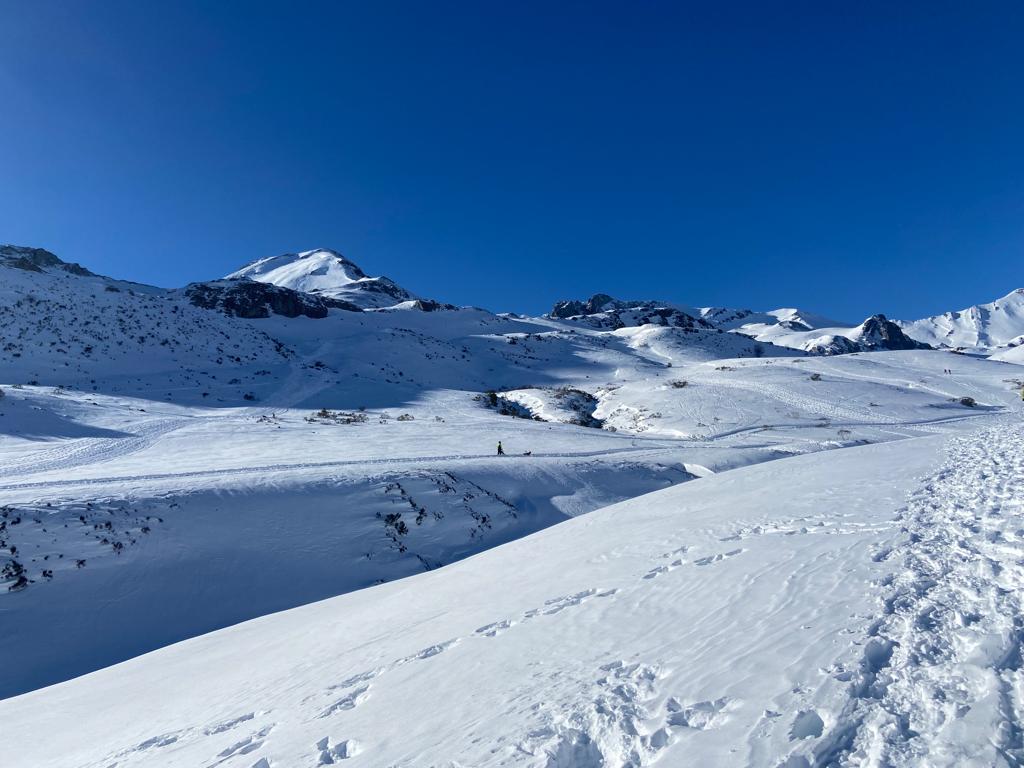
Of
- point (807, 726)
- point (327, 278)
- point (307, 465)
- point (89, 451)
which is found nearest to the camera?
point (807, 726)

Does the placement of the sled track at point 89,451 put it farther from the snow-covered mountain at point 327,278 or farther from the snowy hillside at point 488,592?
the snow-covered mountain at point 327,278

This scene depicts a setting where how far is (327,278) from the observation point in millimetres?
162500

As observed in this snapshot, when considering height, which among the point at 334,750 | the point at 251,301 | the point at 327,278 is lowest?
the point at 334,750

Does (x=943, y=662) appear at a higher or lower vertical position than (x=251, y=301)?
lower

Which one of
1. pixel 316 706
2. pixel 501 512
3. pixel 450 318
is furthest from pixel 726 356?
pixel 316 706

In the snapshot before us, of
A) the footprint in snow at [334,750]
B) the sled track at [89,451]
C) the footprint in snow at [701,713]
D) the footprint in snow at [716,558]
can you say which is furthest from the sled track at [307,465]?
the footprint in snow at [701,713]

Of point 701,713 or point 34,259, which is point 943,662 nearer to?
point 701,713

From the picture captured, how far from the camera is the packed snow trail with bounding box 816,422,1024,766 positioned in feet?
11.8

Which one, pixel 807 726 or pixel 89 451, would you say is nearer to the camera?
pixel 807 726

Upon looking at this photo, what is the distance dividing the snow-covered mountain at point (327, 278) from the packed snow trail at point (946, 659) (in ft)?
413

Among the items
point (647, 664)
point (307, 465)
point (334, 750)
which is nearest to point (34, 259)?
point (307, 465)

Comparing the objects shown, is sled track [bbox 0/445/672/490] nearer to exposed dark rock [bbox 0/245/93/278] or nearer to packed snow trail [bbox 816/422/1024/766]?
packed snow trail [bbox 816/422/1024/766]

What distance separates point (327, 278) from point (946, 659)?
17274cm

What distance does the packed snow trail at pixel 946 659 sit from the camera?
360cm
